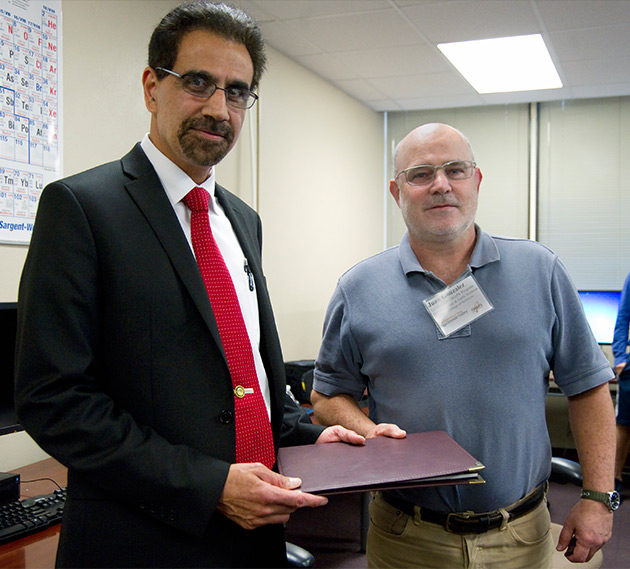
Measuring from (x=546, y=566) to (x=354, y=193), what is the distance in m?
3.79

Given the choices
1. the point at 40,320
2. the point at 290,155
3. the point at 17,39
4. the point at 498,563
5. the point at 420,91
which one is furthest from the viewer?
the point at 420,91

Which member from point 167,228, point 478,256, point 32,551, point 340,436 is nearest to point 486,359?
point 478,256

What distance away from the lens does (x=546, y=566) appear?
1.59 meters

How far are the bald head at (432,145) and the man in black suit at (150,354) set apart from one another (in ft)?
2.06

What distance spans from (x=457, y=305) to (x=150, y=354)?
809 mm

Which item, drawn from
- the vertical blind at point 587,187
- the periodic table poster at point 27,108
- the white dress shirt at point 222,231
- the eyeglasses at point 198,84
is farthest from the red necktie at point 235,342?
the vertical blind at point 587,187

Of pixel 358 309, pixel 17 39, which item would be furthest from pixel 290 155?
pixel 358 309

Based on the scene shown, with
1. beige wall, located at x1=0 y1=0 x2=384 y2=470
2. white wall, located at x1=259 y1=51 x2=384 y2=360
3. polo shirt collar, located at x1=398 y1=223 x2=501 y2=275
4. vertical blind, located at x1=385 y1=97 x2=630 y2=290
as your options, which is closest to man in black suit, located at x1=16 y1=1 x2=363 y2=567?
polo shirt collar, located at x1=398 y1=223 x2=501 y2=275

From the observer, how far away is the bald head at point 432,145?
66.1 inches

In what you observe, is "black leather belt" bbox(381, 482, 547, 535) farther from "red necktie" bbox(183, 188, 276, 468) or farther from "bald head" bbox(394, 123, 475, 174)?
"bald head" bbox(394, 123, 475, 174)

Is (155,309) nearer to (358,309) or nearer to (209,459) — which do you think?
(209,459)

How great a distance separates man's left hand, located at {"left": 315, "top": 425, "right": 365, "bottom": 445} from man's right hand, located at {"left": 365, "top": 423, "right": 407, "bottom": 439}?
88 millimetres

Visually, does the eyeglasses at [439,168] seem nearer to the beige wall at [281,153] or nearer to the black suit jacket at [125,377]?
the black suit jacket at [125,377]

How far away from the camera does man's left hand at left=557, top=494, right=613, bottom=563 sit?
5.03 feet
